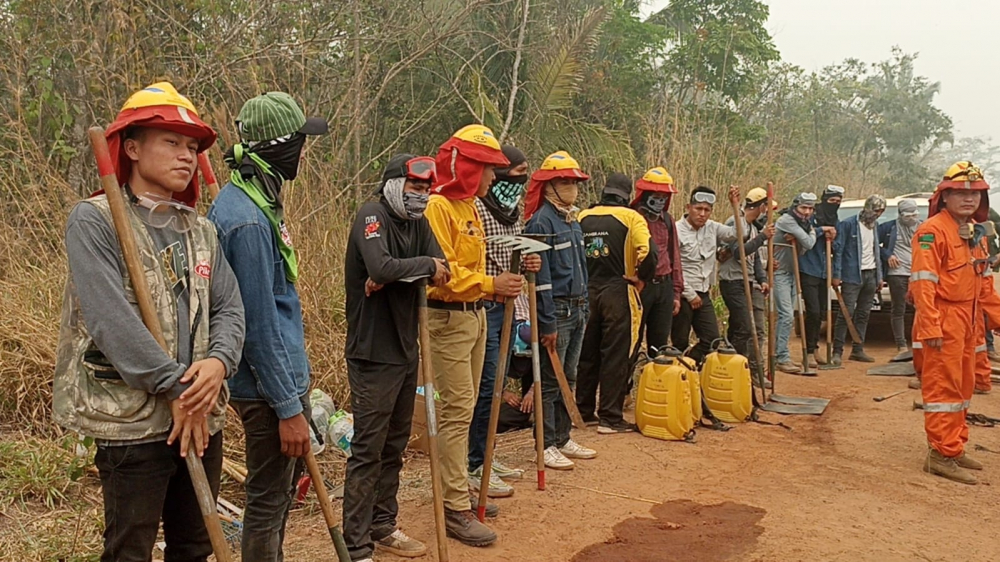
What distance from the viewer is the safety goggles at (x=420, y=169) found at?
3.88m

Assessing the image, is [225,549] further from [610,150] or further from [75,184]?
[610,150]

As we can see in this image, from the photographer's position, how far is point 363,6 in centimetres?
912

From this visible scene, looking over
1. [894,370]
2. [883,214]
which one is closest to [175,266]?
[894,370]

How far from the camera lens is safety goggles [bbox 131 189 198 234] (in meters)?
2.51

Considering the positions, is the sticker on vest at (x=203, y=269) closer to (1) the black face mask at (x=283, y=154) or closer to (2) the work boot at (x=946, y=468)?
(1) the black face mask at (x=283, y=154)

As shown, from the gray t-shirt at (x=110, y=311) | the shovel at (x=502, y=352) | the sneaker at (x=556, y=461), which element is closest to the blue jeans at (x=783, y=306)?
the sneaker at (x=556, y=461)

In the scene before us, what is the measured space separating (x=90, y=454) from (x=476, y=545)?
84.7 inches

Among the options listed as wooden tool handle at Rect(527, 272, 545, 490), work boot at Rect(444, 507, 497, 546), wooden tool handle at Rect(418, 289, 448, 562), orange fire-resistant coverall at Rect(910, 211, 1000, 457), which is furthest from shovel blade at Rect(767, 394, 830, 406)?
wooden tool handle at Rect(418, 289, 448, 562)

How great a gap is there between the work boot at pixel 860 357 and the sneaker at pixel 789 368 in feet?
3.40

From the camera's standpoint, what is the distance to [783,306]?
934 centimetres

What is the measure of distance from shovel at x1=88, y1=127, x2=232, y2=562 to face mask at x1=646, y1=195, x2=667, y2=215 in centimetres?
511

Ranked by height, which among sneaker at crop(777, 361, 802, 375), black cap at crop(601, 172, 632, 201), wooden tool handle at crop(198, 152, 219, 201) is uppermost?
black cap at crop(601, 172, 632, 201)

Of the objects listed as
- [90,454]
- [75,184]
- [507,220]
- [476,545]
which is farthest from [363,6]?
[476,545]

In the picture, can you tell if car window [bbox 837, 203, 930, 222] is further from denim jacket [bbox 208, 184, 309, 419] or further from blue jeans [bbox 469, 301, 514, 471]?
denim jacket [bbox 208, 184, 309, 419]
